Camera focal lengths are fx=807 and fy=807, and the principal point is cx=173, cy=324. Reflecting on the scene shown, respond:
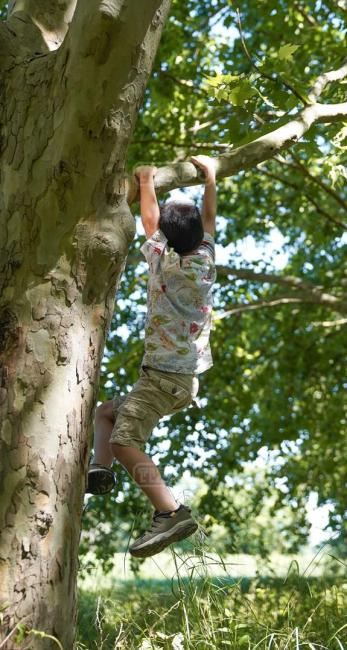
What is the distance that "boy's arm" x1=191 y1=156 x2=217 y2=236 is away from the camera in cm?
354

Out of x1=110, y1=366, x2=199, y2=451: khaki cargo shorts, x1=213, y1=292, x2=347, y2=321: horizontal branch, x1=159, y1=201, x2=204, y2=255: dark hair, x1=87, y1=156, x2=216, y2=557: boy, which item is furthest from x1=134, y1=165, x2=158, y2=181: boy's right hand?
x1=213, y1=292, x2=347, y2=321: horizontal branch

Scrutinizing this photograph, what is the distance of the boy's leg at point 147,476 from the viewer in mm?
3510

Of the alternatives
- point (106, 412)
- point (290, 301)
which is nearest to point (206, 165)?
point (106, 412)

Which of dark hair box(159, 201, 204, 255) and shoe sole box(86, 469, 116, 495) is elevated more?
dark hair box(159, 201, 204, 255)

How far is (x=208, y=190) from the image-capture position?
3.73m

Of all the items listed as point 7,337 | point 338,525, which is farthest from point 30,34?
point 338,525

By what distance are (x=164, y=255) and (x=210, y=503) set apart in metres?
6.40

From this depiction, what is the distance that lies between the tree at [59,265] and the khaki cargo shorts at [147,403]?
516mm

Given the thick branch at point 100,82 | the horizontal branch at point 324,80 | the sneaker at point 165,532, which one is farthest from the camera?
the horizontal branch at point 324,80

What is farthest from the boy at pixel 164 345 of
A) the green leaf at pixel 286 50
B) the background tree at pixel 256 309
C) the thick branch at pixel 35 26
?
the background tree at pixel 256 309

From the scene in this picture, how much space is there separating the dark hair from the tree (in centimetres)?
52

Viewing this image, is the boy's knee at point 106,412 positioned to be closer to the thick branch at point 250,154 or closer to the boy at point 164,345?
the boy at point 164,345

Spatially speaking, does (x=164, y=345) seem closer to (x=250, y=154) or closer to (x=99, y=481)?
(x=99, y=481)

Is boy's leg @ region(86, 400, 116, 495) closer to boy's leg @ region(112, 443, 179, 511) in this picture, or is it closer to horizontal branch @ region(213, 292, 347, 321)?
boy's leg @ region(112, 443, 179, 511)
